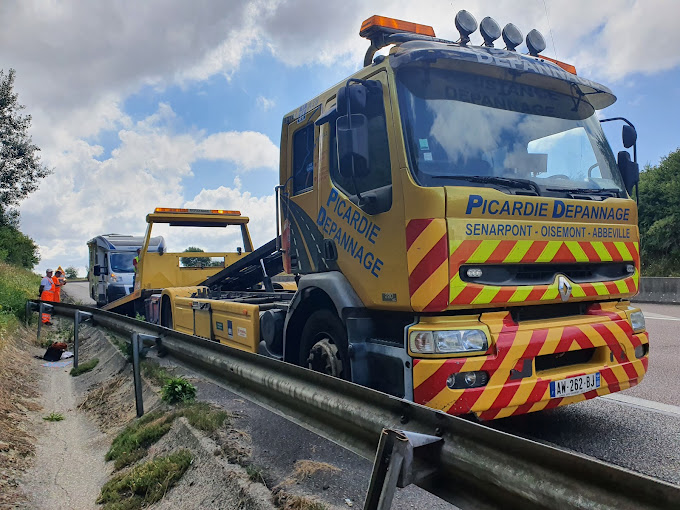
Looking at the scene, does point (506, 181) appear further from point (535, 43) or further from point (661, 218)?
point (661, 218)

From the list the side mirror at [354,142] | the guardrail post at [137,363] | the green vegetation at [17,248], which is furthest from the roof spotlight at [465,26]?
the green vegetation at [17,248]

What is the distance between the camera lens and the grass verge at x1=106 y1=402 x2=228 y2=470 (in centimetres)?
425

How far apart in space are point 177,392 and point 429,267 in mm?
2765

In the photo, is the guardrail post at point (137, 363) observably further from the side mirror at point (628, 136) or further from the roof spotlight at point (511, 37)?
the side mirror at point (628, 136)

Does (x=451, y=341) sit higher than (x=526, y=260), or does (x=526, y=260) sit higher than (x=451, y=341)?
(x=526, y=260)

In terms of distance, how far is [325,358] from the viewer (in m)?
4.50

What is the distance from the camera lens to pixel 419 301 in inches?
143

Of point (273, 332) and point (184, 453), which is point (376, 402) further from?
point (273, 332)

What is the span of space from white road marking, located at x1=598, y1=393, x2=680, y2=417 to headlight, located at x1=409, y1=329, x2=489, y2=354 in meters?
2.15

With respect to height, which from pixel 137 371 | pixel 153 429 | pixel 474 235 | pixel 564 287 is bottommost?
pixel 153 429

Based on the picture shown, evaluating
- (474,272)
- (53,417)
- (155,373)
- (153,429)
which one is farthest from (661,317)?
(53,417)

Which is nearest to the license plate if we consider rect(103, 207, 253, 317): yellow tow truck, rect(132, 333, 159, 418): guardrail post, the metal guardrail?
the metal guardrail

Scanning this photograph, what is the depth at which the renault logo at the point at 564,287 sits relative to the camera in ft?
12.9

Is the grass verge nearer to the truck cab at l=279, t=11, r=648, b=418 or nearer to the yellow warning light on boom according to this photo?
the truck cab at l=279, t=11, r=648, b=418
